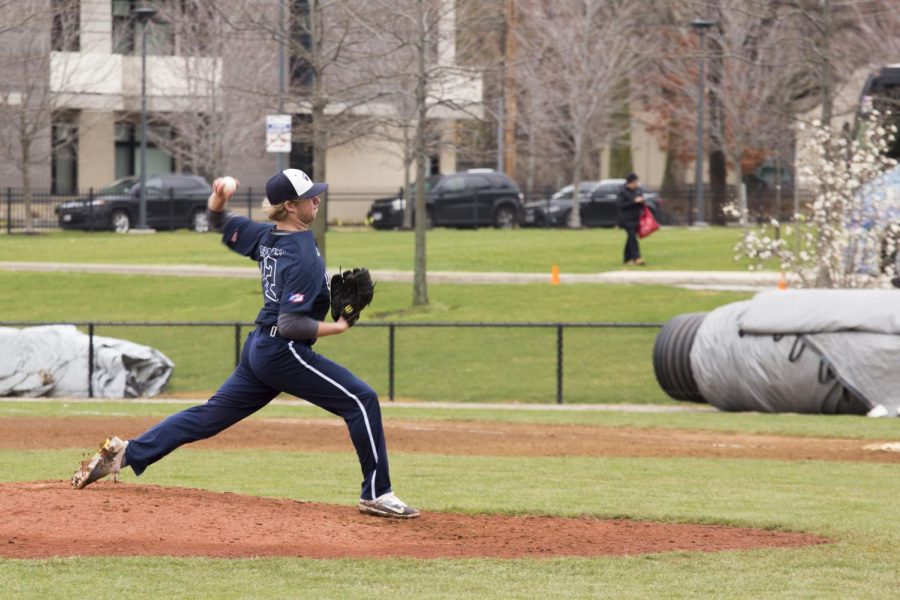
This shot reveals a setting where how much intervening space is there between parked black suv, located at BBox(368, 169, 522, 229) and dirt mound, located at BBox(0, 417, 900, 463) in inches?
1162

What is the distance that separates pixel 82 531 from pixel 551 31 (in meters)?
42.7

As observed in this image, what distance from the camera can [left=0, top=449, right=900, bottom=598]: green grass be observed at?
23.9 feet

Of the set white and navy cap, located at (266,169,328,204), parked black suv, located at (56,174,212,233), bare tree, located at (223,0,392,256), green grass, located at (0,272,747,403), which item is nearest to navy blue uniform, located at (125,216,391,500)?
white and navy cap, located at (266,169,328,204)

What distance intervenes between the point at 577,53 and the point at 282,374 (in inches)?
1648

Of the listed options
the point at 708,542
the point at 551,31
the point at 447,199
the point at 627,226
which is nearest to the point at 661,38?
the point at 551,31

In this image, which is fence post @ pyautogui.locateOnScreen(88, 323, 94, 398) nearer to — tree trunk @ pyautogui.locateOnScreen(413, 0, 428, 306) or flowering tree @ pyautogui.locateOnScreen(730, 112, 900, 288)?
tree trunk @ pyautogui.locateOnScreen(413, 0, 428, 306)

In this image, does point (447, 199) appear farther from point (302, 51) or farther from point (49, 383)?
point (49, 383)

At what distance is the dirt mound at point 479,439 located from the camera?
14.3 m

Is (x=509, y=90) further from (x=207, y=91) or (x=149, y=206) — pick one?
(x=149, y=206)

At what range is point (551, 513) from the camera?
9859mm

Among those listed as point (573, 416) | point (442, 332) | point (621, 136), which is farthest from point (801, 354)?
point (621, 136)

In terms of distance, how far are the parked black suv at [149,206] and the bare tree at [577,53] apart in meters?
10.4

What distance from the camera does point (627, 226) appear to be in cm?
3172

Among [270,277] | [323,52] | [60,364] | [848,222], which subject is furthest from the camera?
[323,52]
